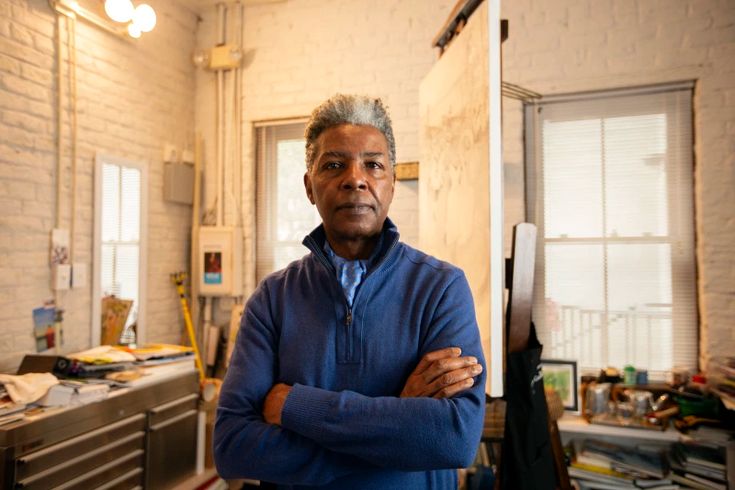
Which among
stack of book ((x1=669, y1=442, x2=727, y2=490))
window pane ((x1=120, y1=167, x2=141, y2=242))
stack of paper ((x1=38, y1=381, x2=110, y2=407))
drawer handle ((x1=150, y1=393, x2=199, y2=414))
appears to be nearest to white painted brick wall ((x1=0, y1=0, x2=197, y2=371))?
window pane ((x1=120, y1=167, x2=141, y2=242))

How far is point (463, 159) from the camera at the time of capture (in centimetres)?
177

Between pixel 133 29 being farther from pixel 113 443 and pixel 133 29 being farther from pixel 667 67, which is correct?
pixel 667 67

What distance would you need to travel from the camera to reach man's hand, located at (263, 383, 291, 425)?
3.47 feet

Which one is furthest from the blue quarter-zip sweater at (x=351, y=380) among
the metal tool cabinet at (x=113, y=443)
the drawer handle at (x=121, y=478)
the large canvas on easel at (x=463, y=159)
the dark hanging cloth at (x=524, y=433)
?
the drawer handle at (x=121, y=478)

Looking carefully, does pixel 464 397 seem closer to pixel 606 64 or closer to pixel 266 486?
pixel 266 486

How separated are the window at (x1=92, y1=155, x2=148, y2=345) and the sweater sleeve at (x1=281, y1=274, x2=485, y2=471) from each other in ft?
7.88

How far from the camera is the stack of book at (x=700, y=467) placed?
2252 millimetres

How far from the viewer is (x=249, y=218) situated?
3.59 m

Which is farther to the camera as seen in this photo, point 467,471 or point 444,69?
point 467,471

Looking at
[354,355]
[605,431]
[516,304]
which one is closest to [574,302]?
[605,431]

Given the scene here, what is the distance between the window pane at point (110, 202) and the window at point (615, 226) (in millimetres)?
2649

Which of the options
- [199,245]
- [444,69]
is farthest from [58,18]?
[444,69]

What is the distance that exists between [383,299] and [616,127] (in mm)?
2381

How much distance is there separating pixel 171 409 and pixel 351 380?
6.31ft
